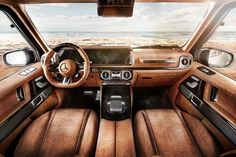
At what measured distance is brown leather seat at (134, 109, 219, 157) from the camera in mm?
2033

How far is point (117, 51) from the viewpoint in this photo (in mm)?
3277

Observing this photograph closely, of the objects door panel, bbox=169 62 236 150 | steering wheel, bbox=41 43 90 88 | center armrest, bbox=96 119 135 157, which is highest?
steering wheel, bbox=41 43 90 88

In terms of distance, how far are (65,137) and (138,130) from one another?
2.44 feet

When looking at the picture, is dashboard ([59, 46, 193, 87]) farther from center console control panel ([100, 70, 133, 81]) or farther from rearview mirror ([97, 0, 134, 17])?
rearview mirror ([97, 0, 134, 17])

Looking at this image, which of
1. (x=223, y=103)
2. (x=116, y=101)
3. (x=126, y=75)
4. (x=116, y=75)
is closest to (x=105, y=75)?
(x=116, y=75)

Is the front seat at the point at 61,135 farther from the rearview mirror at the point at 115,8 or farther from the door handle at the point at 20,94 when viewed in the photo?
the rearview mirror at the point at 115,8

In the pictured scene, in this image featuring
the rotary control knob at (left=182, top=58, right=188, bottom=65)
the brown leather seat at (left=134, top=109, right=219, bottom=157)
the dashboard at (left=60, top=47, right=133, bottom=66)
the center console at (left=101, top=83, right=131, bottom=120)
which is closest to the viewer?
the brown leather seat at (left=134, top=109, right=219, bottom=157)

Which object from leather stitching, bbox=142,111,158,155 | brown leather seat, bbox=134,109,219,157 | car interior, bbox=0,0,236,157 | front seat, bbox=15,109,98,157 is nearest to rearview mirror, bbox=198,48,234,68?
car interior, bbox=0,0,236,157

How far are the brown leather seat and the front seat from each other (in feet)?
1.59

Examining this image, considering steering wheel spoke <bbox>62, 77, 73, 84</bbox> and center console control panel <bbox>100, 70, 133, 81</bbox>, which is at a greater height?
steering wheel spoke <bbox>62, 77, 73, 84</bbox>

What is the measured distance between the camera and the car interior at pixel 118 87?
2.13m

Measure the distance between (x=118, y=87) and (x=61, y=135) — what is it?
1127 mm

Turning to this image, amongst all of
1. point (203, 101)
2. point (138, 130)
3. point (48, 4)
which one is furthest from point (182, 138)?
point (48, 4)

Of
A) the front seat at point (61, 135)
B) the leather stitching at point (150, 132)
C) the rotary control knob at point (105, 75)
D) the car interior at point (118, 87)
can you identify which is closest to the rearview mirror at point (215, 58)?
the car interior at point (118, 87)
